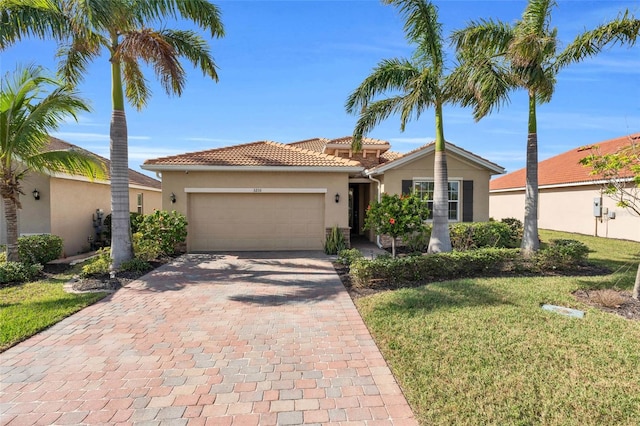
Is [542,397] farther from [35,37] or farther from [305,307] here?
[35,37]

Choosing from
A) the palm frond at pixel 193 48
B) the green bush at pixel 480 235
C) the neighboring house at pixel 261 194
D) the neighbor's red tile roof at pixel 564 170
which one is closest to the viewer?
the palm frond at pixel 193 48

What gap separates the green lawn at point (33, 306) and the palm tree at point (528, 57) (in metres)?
10.8

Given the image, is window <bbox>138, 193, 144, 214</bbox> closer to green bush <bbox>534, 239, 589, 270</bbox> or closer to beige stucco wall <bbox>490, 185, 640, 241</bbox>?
green bush <bbox>534, 239, 589, 270</bbox>

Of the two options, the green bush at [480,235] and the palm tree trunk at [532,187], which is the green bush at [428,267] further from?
the green bush at [480,235]

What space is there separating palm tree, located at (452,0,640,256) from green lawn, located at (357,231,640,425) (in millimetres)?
4472

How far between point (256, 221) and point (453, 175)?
892 cm

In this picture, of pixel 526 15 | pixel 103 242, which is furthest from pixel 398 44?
pixel 103 242

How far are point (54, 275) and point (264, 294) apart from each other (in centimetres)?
662

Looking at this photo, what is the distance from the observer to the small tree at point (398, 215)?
29.3 feet

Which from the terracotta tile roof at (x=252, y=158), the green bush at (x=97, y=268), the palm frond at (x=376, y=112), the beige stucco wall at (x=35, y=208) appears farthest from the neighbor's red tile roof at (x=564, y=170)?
the beige stucco wall at (x=35, y=208)

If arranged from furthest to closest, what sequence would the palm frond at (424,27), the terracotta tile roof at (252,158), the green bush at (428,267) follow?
the terracotta tile roof at (252,158)
the palm frond at (424,27)
the green bush at (428,267)

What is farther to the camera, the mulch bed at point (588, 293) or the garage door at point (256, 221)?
the garage door at point (256, 221)

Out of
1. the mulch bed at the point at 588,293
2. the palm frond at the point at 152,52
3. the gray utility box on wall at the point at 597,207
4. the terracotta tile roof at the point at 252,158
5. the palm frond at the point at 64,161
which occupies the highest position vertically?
the palm frond at the point at 152,52

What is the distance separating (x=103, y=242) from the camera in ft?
47.4
